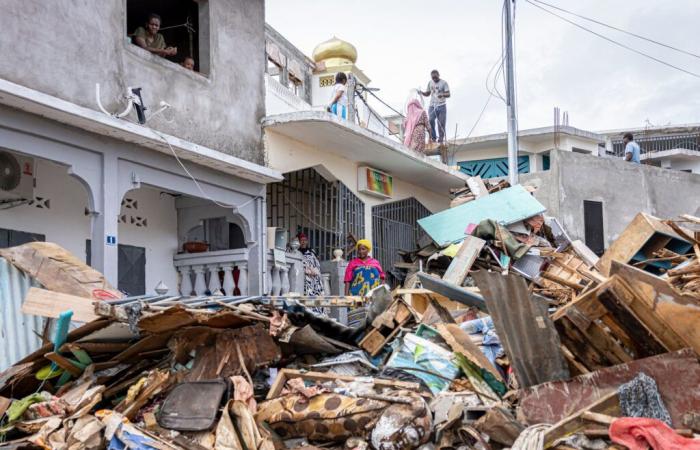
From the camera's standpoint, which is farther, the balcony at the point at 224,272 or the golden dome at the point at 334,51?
the golden dome at the point at 334,51

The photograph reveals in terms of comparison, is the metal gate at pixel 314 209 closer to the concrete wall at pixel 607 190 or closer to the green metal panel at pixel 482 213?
the green metal panel at pixel 482 213

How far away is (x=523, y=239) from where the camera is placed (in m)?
13.0

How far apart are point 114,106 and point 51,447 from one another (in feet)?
14.2

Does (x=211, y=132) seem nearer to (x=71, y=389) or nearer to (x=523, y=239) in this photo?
(x=71, y=389)

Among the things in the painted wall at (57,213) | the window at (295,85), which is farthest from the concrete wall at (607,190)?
the painted wall at (57,213)

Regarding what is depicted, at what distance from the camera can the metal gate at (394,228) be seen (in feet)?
47.6

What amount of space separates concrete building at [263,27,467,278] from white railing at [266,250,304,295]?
2.81 ft

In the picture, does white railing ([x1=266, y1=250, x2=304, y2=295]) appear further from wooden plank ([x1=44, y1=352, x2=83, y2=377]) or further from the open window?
wooden plank ([x1=44, y1=352, x2=83, y2=377])

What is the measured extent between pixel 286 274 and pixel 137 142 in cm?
371

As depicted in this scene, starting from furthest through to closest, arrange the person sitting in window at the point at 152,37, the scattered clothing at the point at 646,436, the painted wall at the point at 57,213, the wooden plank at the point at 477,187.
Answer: the wooden plank at the point at 477,187 < the person sitting in window at the point at 152,37 < the painted wall at the point at 57,213 < the scattered clothing at the point at 646,436

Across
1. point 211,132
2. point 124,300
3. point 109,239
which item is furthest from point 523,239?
point 124,300

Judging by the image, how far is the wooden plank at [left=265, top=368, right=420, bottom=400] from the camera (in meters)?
6.47

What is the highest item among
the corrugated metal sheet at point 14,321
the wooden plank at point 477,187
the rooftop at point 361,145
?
the rooftop at point 361,145

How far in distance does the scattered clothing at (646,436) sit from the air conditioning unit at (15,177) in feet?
23.7
